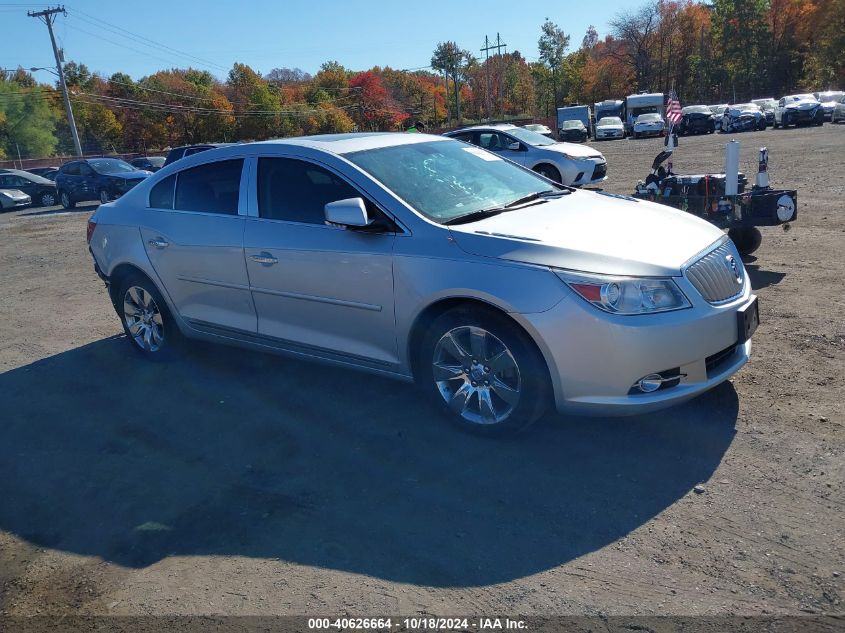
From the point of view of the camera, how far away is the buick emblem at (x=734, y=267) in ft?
13.8

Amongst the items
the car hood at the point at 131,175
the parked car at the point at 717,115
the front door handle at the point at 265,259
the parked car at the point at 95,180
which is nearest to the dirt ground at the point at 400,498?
the front door handle at the point at 265,259

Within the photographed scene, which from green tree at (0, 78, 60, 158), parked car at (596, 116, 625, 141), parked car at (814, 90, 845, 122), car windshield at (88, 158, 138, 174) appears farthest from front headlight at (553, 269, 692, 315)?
green tree at (0, 78, 60, 158)

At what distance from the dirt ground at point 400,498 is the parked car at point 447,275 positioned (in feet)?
→ 1.20

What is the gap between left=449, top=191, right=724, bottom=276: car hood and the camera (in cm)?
371

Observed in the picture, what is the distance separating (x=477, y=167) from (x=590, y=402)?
2172 millimetres

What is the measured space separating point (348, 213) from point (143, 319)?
2763 mm

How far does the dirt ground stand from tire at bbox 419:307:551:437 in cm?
18

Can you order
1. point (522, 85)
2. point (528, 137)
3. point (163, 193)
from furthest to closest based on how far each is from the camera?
point (522, 85) → point (528, 137) → point (163, 193)

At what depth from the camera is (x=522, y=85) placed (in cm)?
10512

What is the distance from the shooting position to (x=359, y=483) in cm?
378

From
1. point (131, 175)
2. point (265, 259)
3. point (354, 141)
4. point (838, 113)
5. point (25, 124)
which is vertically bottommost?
point (838, 113)

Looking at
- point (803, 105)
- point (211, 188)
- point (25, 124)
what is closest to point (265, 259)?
point (211, 188)

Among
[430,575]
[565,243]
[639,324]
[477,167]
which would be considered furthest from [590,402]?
[477,167]

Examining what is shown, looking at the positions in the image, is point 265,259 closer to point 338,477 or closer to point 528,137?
point 338,477
